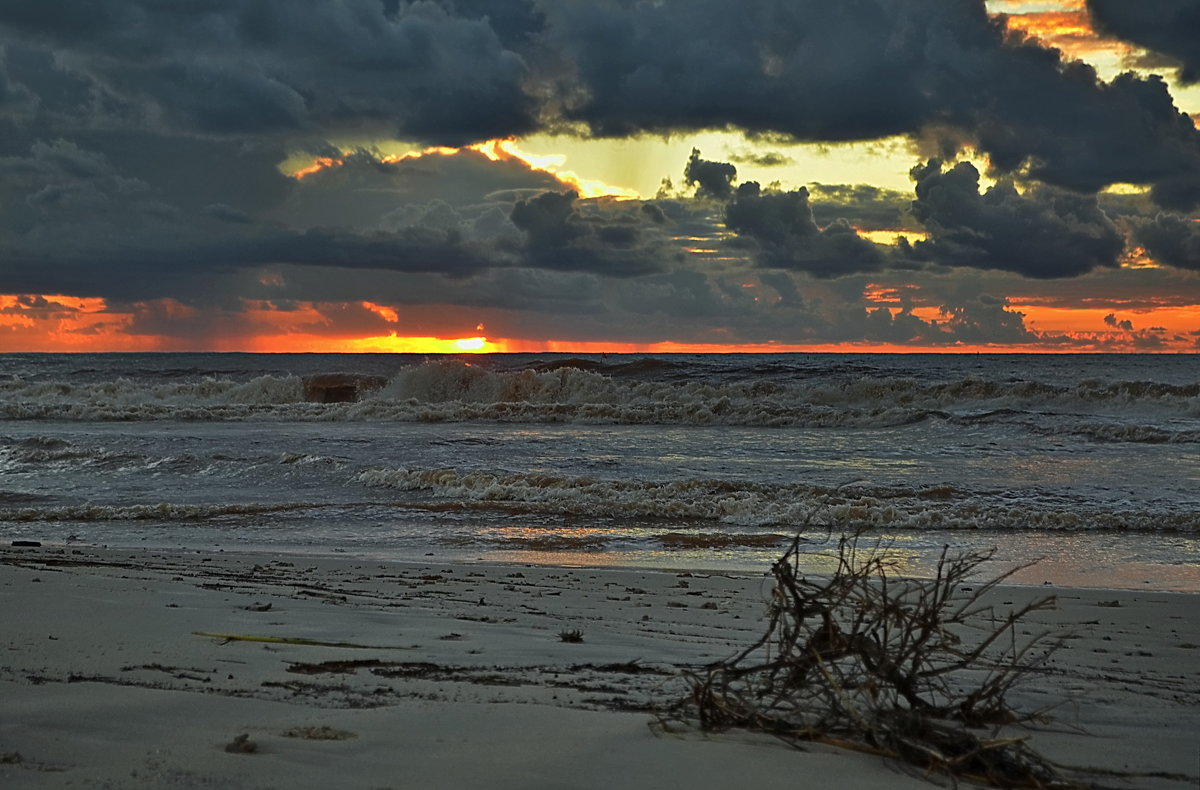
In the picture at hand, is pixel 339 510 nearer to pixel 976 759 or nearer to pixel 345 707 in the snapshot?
pixel 345 707

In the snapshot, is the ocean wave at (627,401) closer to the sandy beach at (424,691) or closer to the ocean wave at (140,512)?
the ocean wave at (140,512)

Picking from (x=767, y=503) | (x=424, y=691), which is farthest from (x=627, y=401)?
(x=424, y=691)

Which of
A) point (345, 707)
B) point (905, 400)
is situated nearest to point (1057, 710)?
point (345, 707)

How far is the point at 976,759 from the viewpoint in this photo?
8.27 ft

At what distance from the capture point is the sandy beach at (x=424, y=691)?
2.44 meters

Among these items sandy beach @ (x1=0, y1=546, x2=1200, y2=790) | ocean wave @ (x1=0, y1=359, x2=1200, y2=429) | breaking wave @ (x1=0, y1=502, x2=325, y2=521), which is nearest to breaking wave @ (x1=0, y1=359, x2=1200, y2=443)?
ocean wave @ (x1=0, y1=359, x2=1200, y2=429)

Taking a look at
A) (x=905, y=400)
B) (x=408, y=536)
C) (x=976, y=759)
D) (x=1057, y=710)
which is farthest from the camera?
(x=905, y=400)

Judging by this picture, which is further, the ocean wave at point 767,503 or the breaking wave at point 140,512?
the breaking wave at point 140,512

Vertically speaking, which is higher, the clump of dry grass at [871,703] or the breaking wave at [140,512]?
the clump of dry grass at [871,703]

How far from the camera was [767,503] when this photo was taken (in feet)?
42.0

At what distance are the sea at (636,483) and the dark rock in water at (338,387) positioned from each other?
7630 mm

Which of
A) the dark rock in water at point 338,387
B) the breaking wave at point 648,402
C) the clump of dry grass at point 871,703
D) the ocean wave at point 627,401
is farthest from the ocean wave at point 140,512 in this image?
the dark rock in water at point 338,387

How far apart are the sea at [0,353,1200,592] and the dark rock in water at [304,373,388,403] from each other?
25.0ft

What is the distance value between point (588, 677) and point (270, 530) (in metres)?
8.60
